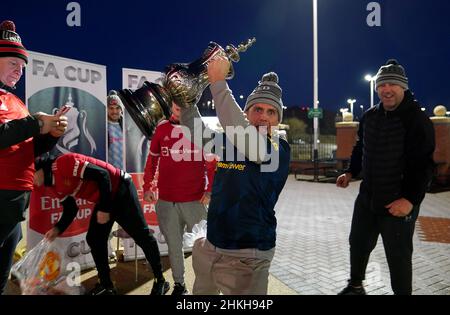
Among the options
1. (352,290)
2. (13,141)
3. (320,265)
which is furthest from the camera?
(320,265)

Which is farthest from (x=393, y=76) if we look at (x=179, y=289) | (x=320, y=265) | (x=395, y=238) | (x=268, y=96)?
(x=179, y=289)

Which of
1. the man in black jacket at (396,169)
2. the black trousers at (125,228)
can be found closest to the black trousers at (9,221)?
the black trousers at (125,228)

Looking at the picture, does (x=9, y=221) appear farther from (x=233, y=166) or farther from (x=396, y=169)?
(x=396, y=169)

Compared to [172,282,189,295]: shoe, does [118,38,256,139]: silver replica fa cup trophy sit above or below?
above

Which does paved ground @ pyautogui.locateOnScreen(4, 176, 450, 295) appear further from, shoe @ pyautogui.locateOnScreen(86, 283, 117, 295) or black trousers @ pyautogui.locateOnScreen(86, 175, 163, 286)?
black trousers @ pyautogui.locateOnScreen(86, 175, 163, 286)

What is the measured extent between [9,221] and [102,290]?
158 cm

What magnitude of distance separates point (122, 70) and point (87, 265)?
2.68 m

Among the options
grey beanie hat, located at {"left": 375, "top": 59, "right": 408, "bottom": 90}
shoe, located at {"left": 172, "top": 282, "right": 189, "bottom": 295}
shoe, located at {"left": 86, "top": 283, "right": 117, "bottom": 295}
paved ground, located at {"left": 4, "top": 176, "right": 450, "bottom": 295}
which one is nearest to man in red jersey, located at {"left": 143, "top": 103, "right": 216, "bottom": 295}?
shoe, located at {"left": 172, "top": 282, "right": 189, "bottom": 295}

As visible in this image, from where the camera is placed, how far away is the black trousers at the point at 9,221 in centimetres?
255

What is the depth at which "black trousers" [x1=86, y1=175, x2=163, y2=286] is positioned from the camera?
3732mm

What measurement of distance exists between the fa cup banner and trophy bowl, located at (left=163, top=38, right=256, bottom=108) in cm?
283

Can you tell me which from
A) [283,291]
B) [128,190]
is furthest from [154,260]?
[283,291]

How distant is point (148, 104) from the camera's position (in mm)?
2414

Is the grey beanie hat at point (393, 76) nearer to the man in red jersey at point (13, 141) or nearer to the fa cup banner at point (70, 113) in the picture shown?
the man in red jersey at point (13, 141)
